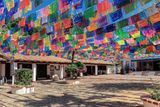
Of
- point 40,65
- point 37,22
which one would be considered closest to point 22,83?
point 37,22

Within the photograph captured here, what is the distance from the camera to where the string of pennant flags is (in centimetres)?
980

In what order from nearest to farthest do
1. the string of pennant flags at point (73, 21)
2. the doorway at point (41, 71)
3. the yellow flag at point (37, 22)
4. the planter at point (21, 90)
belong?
1. the string of pennant flags at point (73, 21)
2. the yellow flag at point (37, 22)
3. the planter at point (21, 90)
4. the doorway at point (41, 71)

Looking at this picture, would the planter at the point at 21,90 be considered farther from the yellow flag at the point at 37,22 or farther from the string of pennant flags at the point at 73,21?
the yellow flag at the point at 37,22

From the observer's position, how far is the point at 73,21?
1134cm

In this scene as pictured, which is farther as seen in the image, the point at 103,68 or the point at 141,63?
the point at 141,63

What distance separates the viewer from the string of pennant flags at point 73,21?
9.80 metres

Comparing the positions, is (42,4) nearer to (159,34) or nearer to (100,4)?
(100,4)

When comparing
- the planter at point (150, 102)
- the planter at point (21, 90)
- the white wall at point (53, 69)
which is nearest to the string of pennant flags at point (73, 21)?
the planter at point (21, 90)

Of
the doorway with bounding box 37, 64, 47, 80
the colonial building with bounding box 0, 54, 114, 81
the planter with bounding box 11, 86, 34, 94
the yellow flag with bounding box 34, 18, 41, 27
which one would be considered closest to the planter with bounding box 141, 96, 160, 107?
the yellow flag with bounding box 34, 18, 41, 27

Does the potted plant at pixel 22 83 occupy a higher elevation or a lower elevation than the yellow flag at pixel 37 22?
lower

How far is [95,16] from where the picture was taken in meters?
10.6

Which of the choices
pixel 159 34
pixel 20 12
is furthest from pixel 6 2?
pixel 159 34

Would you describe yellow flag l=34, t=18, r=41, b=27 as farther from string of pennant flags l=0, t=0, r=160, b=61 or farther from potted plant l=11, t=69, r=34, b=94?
potted plant l=11, t=69, r=34, b=94

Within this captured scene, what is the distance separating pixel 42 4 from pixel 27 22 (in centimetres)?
167
